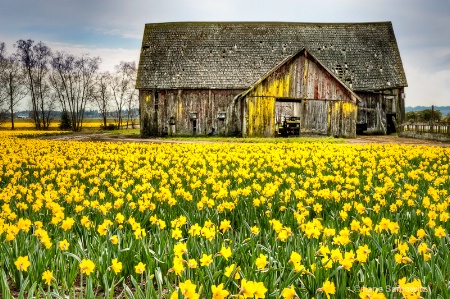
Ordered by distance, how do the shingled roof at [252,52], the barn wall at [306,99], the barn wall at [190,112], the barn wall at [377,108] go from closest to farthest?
the barn wall at [306,99], the barn wall at [190,112], the shingled roof at [252,52], the barn wall at [377,108]

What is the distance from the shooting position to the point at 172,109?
35.6m

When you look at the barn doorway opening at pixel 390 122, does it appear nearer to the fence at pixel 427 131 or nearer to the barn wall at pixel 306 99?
the fence at pixel 427 131

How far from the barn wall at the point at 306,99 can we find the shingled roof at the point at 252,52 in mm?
4282

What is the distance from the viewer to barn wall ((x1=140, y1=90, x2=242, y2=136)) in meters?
35.2

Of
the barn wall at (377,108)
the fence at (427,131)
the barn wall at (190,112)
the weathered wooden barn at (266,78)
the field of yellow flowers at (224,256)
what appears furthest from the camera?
the barn wall at (377,108)

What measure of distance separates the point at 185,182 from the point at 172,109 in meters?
28.1

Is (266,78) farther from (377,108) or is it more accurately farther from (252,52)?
(377,108)

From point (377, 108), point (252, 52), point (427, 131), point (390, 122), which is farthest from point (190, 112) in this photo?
point (390, 122)

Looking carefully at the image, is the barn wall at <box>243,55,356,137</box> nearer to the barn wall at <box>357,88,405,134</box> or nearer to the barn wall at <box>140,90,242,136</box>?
the barn wall at <box>140,90,242,136</box>

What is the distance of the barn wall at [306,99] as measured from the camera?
31.6m

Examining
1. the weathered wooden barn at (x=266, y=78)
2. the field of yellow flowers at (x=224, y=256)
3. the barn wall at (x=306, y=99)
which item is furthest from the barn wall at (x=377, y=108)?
the field of yellow flowers at (x=224, y=256)

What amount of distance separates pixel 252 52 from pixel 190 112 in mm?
8163

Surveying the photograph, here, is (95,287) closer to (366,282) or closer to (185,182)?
(366,282)

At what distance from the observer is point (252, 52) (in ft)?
125
